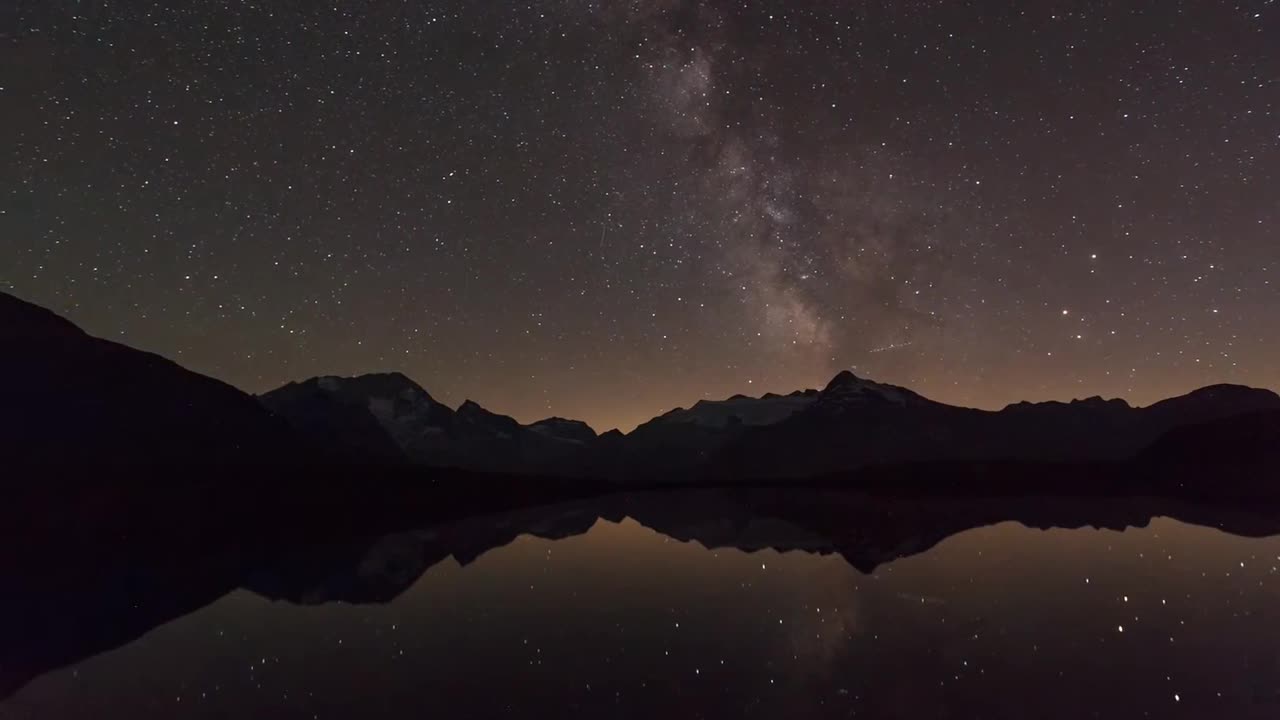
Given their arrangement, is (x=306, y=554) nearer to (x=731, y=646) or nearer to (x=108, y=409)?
(x=731, y=646)

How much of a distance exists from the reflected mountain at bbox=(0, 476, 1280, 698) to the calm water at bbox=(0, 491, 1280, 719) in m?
1.35

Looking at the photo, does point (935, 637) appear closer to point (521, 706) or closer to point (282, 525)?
point (521, 706)

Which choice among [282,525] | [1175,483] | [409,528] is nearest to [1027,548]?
[409,528]

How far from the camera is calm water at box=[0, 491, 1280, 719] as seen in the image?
52.3 feet

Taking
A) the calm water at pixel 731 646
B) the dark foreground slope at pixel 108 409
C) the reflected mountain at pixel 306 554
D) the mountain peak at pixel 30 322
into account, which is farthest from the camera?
the mountain peak at pixel 30 322

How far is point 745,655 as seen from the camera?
20.1 m

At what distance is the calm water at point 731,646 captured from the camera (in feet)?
52.3

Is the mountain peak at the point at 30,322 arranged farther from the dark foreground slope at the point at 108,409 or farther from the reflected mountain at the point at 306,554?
the reflected mountain at the point at 306,554

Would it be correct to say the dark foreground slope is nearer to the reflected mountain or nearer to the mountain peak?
the mountain peak

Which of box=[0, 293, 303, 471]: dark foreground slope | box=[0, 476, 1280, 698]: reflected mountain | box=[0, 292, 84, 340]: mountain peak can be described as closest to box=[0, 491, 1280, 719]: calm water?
box=[0, 476, 1280, 698]: reflected mountain

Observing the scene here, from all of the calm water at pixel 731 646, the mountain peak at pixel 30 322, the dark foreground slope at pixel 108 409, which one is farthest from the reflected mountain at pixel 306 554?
the mountain peak at pixel 30 322

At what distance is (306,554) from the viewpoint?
2248 inches

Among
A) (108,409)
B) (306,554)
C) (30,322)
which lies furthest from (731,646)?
(30,322)

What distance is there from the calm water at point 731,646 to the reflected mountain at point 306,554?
135cm
